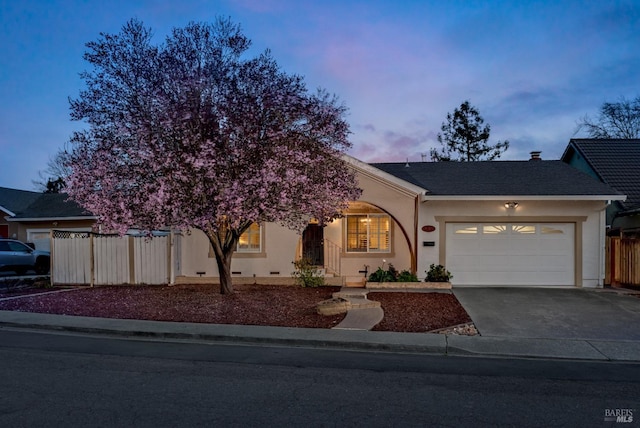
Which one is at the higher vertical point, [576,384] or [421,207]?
[421,207]

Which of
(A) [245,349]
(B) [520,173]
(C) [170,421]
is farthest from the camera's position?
(B) [520,173]

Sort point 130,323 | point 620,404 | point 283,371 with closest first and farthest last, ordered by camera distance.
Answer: point 620,404
point 283,371
point 130,323

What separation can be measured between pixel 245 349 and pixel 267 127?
17.3 ft

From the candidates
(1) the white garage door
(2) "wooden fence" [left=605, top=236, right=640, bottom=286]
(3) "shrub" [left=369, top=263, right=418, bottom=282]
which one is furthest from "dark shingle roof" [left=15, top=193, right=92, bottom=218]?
(2) "wooden fence" [left=605, top=236, right=640, bottom=286]

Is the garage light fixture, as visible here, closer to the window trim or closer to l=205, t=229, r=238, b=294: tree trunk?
the window trim

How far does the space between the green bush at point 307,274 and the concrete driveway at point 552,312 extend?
14.1ft

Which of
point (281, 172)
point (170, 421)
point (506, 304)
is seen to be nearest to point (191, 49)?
point (281, 172)

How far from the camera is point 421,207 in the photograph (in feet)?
50.5

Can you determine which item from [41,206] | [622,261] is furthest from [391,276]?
[41,206]

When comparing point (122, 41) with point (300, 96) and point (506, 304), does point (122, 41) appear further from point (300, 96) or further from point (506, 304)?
point (506, 304)

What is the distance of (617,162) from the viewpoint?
1800 centimetres

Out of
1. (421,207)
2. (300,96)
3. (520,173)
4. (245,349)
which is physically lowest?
(245,349)

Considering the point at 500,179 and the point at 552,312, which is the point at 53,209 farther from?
the point at 552,312

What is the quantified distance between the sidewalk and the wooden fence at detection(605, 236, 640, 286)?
6.66 meters
